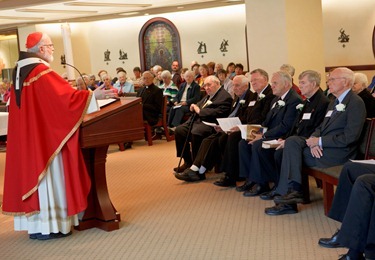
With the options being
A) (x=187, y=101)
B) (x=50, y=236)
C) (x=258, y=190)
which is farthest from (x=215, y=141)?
(x=187, y=101)

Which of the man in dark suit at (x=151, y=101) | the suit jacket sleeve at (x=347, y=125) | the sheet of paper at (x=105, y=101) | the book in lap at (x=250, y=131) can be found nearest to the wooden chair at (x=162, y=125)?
the man in dark suit at (x=151, y=101)

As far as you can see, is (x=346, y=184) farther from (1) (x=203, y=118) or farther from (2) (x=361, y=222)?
(1) (x=203, y=118)

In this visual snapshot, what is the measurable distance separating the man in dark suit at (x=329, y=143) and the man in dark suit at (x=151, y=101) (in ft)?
17.3

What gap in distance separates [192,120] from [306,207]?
241 centimetres

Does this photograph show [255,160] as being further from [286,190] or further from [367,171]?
[367,171]

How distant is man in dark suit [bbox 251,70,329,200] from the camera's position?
18.3 feet

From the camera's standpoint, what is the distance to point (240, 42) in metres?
16.0

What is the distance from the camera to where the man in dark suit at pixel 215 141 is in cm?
688

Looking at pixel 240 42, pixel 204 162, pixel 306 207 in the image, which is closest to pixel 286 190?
pixel 306 207

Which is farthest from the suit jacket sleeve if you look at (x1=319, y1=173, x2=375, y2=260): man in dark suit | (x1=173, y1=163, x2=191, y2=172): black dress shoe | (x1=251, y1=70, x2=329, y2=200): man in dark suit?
(x1=173, y1=163, x2=191, y2=172): black dress shoe

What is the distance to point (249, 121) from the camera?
661 centimetres

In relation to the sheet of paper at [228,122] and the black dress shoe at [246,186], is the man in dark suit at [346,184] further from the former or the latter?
the sheet of paper at [228,122]

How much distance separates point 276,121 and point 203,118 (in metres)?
1.49

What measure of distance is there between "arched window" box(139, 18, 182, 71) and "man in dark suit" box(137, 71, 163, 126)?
646 cm
